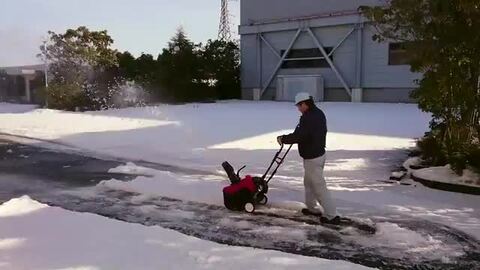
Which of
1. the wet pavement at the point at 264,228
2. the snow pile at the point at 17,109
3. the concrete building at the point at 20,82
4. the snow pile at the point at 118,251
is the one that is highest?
the concrete building at the point at 20,82

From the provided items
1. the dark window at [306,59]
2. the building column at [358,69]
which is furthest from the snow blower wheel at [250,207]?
the dark window at [306,59]

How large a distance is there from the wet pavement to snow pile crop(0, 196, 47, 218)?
18.1 inches

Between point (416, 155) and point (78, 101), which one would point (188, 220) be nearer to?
point (416, 155)

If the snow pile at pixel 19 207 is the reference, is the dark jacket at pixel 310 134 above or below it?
above

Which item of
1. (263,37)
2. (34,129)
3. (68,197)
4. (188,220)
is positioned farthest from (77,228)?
(263,37)

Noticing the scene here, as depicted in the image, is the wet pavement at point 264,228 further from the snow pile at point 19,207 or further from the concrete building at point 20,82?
the concrete building at point 20,82

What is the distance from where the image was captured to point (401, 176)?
27.6 feet

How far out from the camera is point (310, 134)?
19.0 ft

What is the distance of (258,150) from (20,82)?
30904 millimetres

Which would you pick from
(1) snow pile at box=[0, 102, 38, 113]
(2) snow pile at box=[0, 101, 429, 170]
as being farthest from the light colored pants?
(1) snow pile at box=[0, 102, 38, 113]

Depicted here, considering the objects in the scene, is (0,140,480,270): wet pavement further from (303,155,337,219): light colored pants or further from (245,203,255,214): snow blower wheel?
(303,155,337,219): light colored pants

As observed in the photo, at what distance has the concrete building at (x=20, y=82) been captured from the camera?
34.3 meters

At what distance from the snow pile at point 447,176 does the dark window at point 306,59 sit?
74.2 ft

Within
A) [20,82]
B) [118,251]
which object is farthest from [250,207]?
[20,82]
